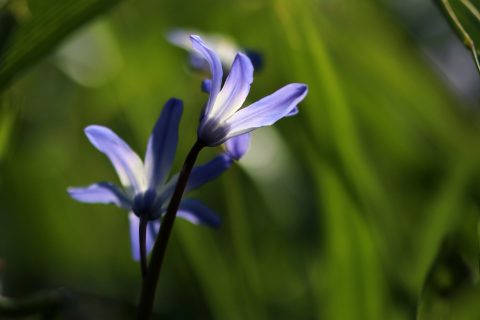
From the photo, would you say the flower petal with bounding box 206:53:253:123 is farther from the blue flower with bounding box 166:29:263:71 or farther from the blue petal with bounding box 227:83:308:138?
the blue flower with bounding box 166:29:263:71

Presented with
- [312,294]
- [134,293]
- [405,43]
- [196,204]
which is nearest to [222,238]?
[134,293]

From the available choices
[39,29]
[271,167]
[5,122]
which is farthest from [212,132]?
[271,167]

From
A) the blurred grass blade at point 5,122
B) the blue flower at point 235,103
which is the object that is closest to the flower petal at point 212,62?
the blue flower at point 235,103

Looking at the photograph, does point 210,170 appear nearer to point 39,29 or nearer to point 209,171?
point 209,171

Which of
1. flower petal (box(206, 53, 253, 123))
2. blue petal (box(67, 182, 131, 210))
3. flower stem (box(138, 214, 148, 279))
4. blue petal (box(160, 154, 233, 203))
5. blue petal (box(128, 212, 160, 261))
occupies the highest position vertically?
flower petal (box(206, 53, 253, 123))

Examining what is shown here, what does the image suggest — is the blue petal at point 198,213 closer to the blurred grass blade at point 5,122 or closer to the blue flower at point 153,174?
the blue flower at point 153,174

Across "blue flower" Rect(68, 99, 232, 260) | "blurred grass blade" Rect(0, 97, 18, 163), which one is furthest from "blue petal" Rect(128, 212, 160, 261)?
"blurred grass blade" Rect(0, 97, 18, 163)
